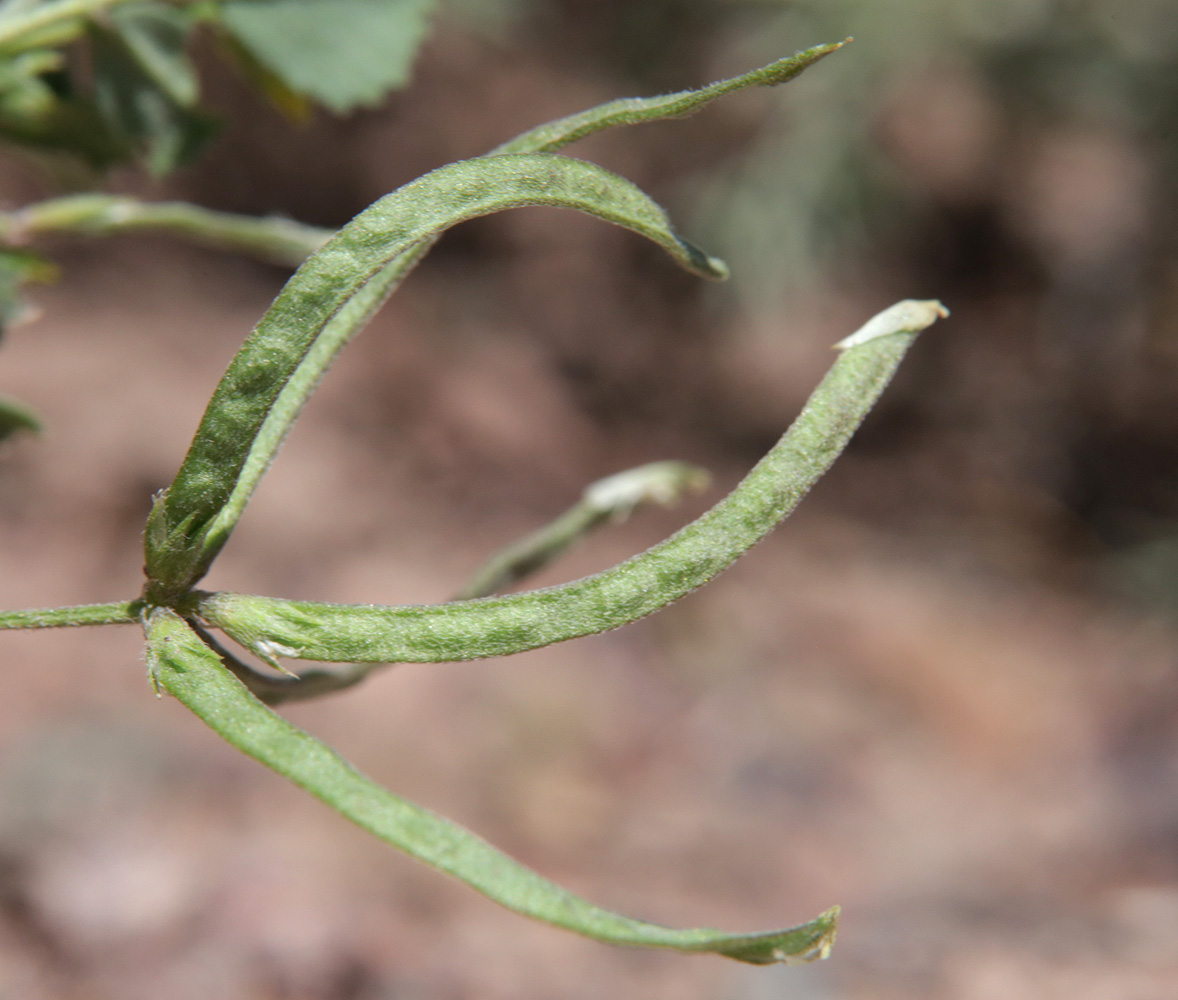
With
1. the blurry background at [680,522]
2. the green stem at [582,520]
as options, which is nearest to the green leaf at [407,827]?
the green stem at [582,520]

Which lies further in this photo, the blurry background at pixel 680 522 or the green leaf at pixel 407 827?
the blurry background at pixel 680 522

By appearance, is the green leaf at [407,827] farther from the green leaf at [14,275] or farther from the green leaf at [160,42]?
the green leaf at [160,42]

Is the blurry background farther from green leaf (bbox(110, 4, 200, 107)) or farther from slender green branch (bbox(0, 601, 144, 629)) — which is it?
slender green branch (bbox(0, 601, 144, 629))

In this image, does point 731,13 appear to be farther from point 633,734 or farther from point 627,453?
point 633,734

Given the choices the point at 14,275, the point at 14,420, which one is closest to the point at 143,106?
the point at 14,275

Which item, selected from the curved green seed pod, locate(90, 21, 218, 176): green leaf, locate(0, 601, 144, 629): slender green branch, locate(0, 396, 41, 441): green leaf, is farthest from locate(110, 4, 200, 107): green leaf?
locate(0, 601, 144, 629): slender green branch

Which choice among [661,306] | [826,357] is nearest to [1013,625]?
[826,357]

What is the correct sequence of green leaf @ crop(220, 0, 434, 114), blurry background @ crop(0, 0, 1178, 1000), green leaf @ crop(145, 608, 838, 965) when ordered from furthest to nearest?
blurry background @ crop(0, 0, 1178, 1000) < green leaf @ crop(220, 0, 434, 114) < green leaf @ crop(145, 608, 838, 965)
